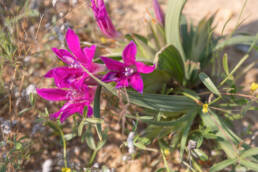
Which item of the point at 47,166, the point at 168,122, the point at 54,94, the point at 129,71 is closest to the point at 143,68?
the point at 129,71

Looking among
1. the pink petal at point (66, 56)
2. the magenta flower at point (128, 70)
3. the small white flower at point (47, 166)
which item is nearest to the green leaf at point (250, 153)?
the magenta flower at point (128, 70)

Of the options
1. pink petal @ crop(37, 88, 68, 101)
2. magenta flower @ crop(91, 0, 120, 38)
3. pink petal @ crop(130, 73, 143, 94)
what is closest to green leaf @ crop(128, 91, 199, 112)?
pink petal @ crop(130, 73, 143, 94)

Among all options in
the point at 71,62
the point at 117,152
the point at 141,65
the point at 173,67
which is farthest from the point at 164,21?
the point at 117,152

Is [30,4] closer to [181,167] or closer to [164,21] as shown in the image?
[164,21]

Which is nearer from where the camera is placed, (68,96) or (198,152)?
(68,96)

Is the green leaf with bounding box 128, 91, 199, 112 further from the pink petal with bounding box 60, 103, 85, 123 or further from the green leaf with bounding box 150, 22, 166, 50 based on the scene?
the green leaf with bounding box 150, 22, 166, 50

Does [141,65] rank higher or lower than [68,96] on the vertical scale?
higher

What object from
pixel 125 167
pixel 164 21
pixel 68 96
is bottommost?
pixel 125 167
